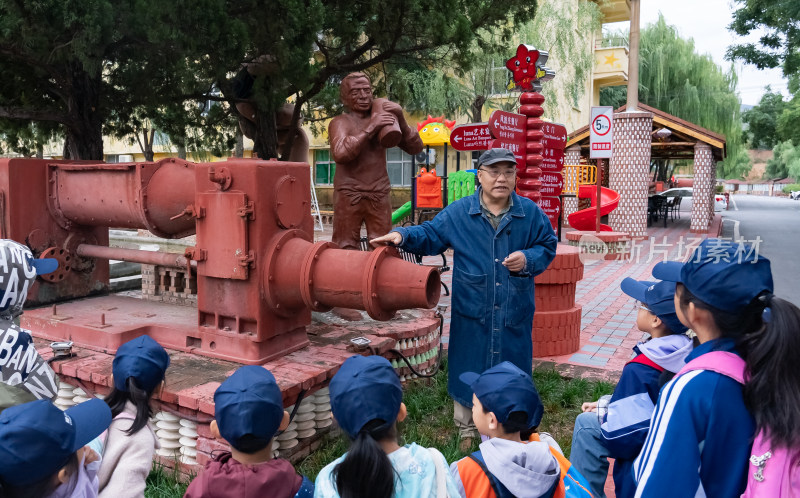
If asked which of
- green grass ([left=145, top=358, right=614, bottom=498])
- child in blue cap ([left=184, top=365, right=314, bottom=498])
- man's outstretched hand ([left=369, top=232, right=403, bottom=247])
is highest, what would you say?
man's outstretched hand ([left=369, top=232, right=403, bottom=247])

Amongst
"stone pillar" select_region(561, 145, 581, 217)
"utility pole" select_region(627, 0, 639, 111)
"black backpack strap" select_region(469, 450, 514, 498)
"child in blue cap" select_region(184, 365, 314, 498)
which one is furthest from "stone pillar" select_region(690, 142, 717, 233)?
"child in blue cap" select_region(184, 365, 314, 498)

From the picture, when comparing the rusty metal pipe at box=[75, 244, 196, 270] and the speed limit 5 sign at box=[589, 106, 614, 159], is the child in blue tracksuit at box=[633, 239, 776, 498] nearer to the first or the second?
the rusty metal pipe at box=[75, 244, 196, 270]

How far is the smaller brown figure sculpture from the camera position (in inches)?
191

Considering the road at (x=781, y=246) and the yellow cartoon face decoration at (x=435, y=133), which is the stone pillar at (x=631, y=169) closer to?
the road at (x=781, y=246)

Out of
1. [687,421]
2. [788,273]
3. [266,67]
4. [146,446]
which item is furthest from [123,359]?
[788,273]

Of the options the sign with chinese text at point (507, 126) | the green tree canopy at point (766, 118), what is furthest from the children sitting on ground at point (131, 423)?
the green tree canopy at point (766, 118)

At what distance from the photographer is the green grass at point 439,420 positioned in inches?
133

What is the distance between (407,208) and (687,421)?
41.2 ft

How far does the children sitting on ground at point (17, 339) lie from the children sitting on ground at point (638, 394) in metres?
2.13

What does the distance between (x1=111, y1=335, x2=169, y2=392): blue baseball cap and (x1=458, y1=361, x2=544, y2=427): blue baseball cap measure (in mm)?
1241

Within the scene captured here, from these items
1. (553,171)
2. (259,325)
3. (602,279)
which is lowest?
(602,279)

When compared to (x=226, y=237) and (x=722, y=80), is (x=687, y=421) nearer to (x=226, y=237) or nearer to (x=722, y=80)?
(x=226, y=237)

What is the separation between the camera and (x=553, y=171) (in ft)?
23.9

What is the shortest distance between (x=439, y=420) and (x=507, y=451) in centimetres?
218
